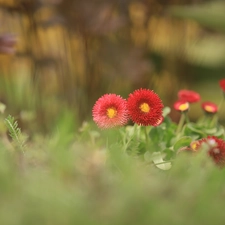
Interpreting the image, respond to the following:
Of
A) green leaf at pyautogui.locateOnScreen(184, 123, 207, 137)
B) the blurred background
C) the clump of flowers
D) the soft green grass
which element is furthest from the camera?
the blurred background

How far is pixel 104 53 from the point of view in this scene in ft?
5.45

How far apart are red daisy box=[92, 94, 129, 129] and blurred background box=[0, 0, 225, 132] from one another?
946 millimetres

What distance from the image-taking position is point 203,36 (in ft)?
6.34

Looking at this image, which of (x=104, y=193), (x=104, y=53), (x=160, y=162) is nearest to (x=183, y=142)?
(x=160, y=162)

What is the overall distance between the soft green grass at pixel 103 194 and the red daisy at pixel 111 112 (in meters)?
0.14

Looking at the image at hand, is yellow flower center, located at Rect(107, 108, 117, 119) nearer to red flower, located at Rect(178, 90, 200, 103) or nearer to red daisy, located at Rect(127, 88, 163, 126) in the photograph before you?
red daisy, located at Rect(127, 88, 163, 126)

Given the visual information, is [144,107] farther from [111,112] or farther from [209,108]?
[209,108]

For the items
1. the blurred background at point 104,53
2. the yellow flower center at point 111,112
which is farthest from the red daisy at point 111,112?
the blurred background at point 104,53

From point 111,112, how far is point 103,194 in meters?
0.17

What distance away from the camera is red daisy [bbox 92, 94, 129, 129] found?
0.40 m

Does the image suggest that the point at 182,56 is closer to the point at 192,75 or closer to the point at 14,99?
the point at 192,75

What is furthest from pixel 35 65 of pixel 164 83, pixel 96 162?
pixel 96 162

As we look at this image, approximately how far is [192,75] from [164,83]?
109 millimetres

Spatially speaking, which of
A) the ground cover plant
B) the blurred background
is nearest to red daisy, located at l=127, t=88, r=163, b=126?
→ the ground cover plant
